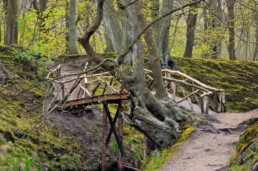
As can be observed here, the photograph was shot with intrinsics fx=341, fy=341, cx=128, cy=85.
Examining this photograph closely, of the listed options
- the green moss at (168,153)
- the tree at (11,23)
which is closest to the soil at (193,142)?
the green moss at (168,153)

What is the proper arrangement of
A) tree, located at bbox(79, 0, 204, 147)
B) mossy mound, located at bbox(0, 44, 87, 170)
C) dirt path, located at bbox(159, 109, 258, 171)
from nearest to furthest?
dirt path, located at bbox(159, 109, 258, 171)
mossy mound, located at bbox(0, 44, 87, 170)
tree, located at bbox(79, 0, 204, 147)

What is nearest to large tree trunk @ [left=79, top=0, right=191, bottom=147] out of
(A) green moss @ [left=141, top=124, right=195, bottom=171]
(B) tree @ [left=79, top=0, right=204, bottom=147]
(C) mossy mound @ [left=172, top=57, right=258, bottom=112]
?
(B) tree @ [left=79, top=0, right=204, bottom=147]

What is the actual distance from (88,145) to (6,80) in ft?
12.8

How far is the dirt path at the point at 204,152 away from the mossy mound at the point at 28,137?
145 inches

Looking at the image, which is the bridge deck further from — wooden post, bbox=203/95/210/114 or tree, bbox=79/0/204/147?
wooden post, bbox=203/95/210/114

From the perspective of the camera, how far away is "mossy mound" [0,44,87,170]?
8562mm

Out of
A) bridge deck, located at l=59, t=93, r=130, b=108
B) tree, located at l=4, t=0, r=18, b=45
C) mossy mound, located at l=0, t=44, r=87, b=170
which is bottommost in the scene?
mossy mound, located at l=0, t=44, r=87, b=170

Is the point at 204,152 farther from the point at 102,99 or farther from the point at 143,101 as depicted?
the point at 102,99

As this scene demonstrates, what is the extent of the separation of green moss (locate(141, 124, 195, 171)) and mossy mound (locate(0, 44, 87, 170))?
9.85 ft

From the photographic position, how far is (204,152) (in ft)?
24.4

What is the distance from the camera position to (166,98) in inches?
396

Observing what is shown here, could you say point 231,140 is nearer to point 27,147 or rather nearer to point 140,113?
point 140,113

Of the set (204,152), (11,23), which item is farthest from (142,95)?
(11,23)

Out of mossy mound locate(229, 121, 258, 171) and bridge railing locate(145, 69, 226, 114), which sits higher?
bridge railing locate(145, 69, 226, 114)
